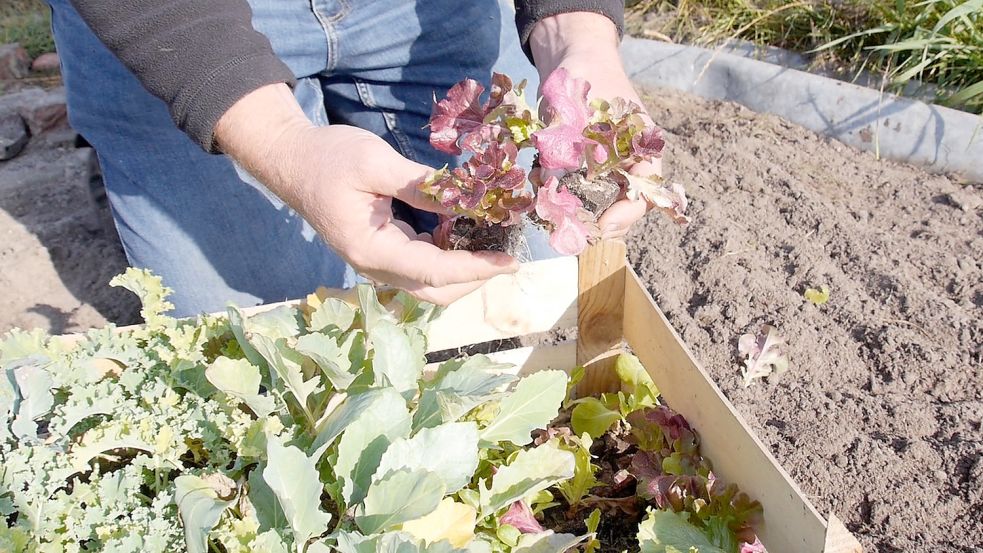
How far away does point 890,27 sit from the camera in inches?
129

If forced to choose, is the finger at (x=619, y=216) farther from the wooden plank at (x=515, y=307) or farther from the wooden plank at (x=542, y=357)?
the wooden plank at (x=542, y=357)

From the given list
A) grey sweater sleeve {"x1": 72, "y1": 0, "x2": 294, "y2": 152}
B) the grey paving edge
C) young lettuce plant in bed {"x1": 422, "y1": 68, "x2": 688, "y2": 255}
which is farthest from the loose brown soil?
the grey paving edge

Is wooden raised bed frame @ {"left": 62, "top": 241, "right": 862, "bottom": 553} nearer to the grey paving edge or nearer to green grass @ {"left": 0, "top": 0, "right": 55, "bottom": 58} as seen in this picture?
the grey paving edge

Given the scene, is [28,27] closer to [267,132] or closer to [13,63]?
[13,63]

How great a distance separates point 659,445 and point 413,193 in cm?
69

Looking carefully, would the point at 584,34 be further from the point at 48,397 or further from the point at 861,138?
the point at 861,138

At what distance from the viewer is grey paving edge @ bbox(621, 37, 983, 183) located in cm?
286

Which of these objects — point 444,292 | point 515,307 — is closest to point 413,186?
point 444,292

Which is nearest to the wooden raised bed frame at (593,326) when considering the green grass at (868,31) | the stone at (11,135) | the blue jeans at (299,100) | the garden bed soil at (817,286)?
the garden bed soil at (817,286)

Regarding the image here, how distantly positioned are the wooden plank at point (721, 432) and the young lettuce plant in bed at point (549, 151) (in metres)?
0.31

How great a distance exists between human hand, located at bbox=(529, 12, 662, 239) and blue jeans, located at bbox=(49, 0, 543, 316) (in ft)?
1.86

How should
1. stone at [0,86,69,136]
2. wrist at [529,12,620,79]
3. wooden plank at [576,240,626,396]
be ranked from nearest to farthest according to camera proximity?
wooden plank at [576,240,626,396] → wrist at [529,12,620,79] → stone at [0,86,69,136]

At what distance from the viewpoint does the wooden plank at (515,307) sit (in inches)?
65.2

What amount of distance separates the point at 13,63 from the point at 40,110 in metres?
0.78
